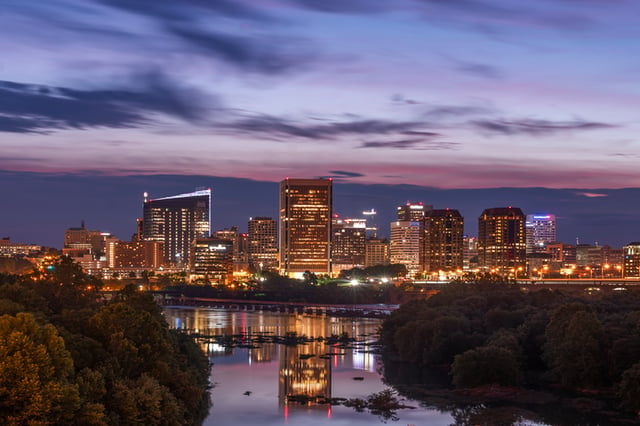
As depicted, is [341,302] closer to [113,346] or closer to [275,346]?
[275,346]

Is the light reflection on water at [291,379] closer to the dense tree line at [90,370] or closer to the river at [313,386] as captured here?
the river at [313,386]

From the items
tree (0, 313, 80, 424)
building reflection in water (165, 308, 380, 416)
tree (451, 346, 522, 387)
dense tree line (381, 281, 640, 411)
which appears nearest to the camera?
tree (0, 313, 80, 424)

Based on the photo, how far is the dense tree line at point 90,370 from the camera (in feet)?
115

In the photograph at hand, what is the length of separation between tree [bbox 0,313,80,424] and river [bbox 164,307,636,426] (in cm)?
2056

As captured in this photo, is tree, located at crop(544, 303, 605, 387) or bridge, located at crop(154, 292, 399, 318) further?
bridge, located at crop(154, 292, 399, 318)

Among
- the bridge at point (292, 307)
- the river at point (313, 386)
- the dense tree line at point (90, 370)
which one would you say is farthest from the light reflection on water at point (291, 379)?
the bridge at point (292, 307)

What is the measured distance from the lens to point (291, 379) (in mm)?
74500

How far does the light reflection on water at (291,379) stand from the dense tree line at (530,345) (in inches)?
232

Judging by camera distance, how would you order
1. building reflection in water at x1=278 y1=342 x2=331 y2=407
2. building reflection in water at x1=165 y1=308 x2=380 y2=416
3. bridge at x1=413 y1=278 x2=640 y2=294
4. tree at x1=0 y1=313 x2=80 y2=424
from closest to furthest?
tree at x1=0 y1=313 x2=80 y2=424 → building reflection in water at x1=278 y1=342 x2=331 y2=407 → building reflection in water at x1=165 y1=308 x2=380 y2=416 → bridge at x1=413 y1=278 x2=640 y2=294

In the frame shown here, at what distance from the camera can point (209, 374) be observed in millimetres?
74125

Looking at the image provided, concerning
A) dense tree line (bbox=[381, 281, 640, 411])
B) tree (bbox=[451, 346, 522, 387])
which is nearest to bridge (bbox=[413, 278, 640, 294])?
dense tree line (bbox=[381, 281, 640, 411])

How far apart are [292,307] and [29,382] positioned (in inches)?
5596

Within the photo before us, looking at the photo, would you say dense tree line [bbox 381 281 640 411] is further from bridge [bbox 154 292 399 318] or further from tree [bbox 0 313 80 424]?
bridge [bbox 154 292 399 318]

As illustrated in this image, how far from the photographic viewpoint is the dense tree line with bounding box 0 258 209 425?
35.2m
